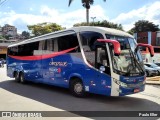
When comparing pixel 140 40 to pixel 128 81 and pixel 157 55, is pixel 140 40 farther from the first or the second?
pixel 128 81

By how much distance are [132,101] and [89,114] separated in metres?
3.21

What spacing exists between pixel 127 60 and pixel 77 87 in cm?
281

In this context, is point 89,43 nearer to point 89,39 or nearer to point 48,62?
point 89,39

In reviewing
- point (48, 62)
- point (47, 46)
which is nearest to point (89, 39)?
point (48, 62)

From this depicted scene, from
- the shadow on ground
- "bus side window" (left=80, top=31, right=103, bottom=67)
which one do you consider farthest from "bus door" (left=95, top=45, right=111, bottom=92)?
the shadow on ground

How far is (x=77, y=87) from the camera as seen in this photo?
1280 cm

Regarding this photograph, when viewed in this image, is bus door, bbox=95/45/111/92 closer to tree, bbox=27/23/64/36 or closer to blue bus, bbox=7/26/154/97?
blue bus, bbox=7/26/154/97

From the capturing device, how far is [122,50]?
455 inches

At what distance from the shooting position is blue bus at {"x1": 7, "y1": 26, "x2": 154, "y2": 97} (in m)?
11.0

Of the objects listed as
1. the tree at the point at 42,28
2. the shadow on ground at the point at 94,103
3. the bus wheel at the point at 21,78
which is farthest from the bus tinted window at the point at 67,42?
the tree at the point at 42,28

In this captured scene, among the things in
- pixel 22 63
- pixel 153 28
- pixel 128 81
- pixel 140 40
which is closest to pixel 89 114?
pixel 128 81

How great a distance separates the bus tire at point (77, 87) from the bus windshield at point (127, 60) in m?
2.25

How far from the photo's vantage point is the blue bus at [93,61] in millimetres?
11008

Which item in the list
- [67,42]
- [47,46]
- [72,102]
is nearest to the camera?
[72,102]
